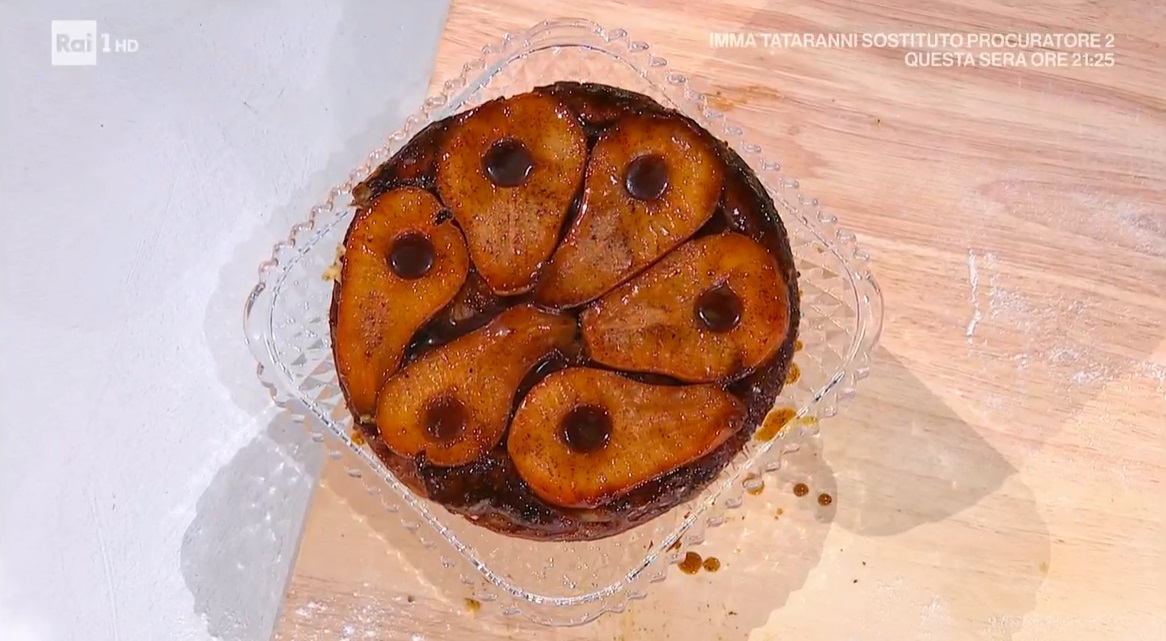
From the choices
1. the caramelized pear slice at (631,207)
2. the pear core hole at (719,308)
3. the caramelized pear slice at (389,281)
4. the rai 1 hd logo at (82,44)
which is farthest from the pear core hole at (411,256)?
the rai 1 hd logo at (82,44)

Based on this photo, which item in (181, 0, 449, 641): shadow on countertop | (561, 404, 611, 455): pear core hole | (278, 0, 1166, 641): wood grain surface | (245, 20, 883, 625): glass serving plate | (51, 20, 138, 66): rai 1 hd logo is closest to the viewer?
(561, 404, 611, 455): pear core hole

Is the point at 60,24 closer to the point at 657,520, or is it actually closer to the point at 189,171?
the point at 189,171

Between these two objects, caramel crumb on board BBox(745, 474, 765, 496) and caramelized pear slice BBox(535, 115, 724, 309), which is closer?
caramelized pear slice BBox(535, 115, 724, 309)

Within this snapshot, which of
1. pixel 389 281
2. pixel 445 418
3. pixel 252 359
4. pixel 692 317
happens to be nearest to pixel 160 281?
pixel 252 359

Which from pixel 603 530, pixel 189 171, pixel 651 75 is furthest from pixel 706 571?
pixel 189 171

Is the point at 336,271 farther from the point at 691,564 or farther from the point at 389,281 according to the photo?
the point at 691,564

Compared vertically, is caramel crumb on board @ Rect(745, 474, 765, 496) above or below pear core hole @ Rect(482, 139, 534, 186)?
below

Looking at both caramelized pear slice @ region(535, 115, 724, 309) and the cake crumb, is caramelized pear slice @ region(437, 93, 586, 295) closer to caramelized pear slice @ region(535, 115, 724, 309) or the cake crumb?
caramelized pear slice @ region(535, 115, 724, 309)

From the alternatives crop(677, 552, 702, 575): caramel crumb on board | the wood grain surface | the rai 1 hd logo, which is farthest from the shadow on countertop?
crop(677, 552, 702, 575): caramel crumb on board
